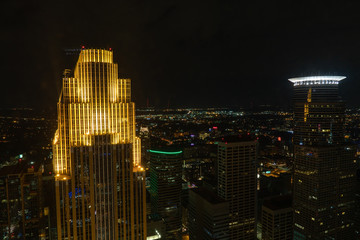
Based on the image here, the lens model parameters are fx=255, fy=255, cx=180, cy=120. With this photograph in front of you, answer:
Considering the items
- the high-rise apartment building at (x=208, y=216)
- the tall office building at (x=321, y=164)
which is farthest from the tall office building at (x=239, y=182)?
the tall office building at (x=321, y=164)

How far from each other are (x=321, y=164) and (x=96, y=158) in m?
36.8

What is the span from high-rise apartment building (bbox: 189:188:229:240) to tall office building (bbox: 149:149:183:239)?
867 cm

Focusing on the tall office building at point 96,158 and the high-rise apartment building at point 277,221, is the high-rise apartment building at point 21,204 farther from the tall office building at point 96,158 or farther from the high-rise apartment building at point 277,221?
the high-rise apartment building at point 277,221

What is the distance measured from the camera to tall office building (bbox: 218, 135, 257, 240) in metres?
45.1

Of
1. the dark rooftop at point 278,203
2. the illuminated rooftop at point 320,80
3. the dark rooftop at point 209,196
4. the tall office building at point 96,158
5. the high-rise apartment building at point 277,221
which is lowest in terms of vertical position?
the high-rise apartment building at point 277,221

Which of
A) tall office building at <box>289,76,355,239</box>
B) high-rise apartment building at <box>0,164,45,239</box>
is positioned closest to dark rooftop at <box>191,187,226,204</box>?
tall office building at <box>289,76,355,239</box>

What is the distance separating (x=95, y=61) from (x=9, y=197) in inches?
1263

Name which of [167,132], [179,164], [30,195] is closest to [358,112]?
[179,164]

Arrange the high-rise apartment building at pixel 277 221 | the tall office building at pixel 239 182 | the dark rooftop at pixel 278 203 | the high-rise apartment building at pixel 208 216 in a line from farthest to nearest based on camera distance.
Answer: the dark rooftop at pixel 278 203 < the tall office building at pixel 239 182 < the high-rise apartment building at pixel 277 221 < the high-rise apartment building at pixel 208 216

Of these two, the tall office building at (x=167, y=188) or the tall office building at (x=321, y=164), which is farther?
the tall office building at (x=167, y=188)

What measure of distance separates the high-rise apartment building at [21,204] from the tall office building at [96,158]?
84.6 ft

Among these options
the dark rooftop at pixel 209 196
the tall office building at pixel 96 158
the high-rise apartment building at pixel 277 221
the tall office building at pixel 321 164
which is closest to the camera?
the tall office building at pixel 96 158

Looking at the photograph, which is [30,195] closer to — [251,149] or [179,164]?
[179,164]

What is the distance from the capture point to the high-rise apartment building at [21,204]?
130ft
